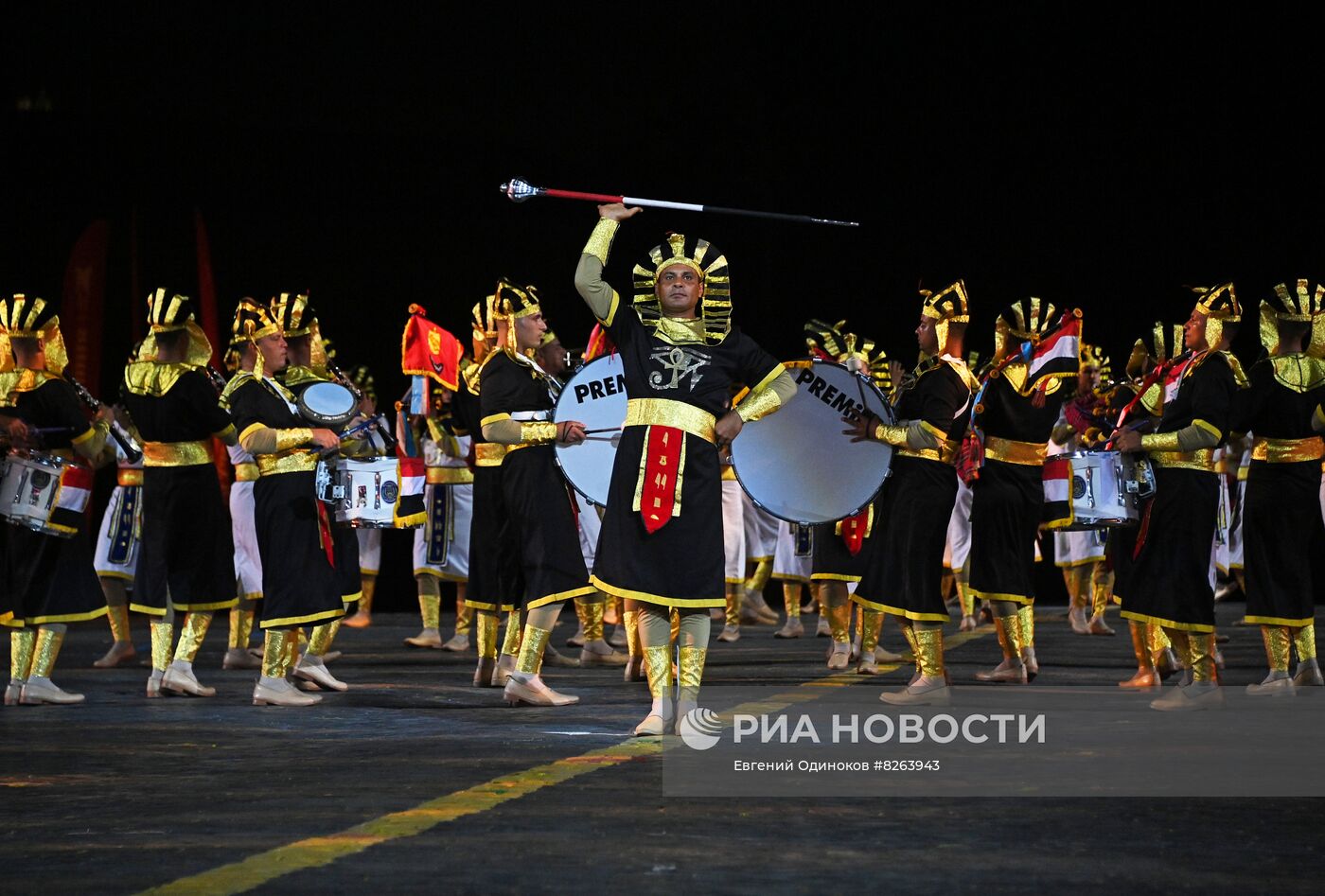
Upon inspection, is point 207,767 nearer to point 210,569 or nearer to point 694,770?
point 694,770

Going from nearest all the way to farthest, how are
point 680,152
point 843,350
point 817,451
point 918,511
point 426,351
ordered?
point 817,451 → point 918,511 → point 426,351 → point 843,350 → point 680,152

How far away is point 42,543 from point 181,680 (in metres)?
0.94

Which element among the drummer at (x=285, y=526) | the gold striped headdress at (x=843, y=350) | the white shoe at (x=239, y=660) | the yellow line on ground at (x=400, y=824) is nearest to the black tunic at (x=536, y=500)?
the drummer at (x=285, y=526)

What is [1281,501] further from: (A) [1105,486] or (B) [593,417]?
(B) [593,417]

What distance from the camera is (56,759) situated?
19.4 feet

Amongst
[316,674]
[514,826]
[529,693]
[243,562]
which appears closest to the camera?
[514,826]

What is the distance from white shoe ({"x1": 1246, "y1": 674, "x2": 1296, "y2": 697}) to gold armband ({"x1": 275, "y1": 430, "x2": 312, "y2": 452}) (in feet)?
14.9

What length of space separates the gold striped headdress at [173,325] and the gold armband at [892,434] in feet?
10.8

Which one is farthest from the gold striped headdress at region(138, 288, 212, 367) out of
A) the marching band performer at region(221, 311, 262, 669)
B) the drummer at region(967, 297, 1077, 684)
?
the drummer at region(967, 297, 1077, 684)

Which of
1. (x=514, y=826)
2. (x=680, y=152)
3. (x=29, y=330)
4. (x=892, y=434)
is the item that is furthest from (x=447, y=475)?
(x=514, y=826)

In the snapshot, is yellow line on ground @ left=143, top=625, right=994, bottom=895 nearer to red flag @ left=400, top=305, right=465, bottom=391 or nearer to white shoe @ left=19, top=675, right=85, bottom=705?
white shoe @ left=19, top=675, right=85, bottom=705

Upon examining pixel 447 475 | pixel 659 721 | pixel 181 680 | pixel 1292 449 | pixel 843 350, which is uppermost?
pixel 843 350

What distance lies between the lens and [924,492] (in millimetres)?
7891

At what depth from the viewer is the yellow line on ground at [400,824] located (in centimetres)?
371
